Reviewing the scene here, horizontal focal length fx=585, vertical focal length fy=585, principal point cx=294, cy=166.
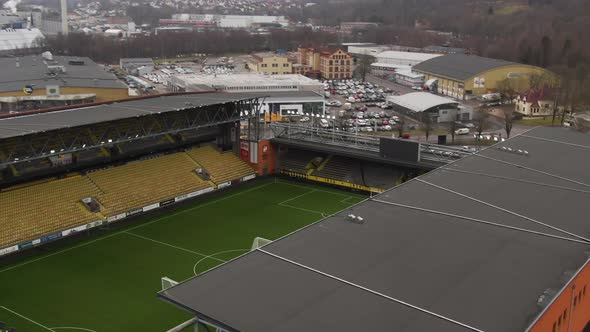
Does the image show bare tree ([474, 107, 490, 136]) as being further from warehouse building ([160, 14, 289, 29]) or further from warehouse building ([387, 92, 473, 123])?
warehouse building ([160, 14, 289, 29])

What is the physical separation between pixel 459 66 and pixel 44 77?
39.0 meters

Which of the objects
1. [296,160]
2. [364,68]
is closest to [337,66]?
[364,68]

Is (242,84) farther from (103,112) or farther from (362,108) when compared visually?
(103,112)

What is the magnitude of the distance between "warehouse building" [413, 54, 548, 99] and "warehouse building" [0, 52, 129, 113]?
100 ft

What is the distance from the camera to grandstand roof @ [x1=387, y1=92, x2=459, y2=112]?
44.8 m

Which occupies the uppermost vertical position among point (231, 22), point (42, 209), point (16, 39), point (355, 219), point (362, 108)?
point (231, 22)

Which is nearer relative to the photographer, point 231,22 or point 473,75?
point 473,75

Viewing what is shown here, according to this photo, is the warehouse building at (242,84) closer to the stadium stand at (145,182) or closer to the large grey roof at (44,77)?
the large grey roof at (44,77)

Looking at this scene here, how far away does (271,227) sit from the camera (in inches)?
906

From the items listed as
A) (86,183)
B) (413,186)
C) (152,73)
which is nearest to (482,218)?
(413,186)

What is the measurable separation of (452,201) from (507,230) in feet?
7.13

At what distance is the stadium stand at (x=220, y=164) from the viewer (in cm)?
2766

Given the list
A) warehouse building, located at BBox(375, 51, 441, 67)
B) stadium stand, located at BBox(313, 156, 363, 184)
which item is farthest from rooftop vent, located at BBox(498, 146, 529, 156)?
warehouse building, located at BBox(375, 51, 441, 67)

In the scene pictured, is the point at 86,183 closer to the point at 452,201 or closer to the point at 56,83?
the point at 452,201
